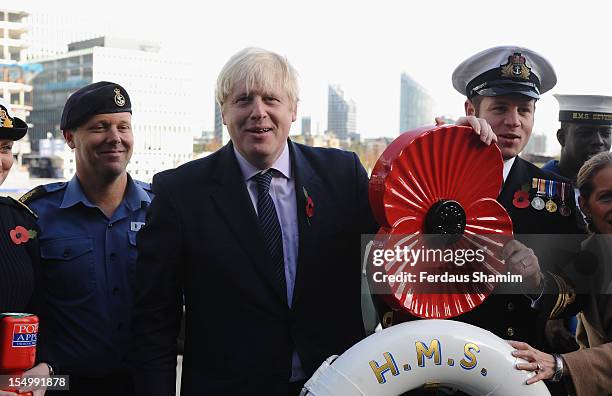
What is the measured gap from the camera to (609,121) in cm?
301

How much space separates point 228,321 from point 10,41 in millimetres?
71113

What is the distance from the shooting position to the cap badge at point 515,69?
2.15 m

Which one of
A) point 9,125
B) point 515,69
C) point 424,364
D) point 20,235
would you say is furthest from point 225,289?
point 515,69

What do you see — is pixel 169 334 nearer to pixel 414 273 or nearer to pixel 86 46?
pixel 414 273

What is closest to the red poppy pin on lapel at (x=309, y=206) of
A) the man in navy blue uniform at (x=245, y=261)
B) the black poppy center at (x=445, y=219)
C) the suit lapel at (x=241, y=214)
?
the man in navy blue uniform at (x=245, y=261)

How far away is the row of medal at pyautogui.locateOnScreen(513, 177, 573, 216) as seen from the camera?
2066 mm

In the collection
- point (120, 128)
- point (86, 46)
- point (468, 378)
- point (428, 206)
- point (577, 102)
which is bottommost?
point (468, 378)

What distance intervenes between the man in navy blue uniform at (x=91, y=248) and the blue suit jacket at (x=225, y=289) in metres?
0.38

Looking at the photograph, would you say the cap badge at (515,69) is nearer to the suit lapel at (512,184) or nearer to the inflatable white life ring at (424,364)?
the suit lapel at (512,184)

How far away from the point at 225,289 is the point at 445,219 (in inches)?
23.2

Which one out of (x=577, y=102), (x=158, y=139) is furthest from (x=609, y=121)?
(x=158, y=139)

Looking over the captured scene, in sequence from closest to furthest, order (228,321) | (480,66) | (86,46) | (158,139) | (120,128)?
(228,321) → (480,66) → (120,128) → (158,139) → (86,46)

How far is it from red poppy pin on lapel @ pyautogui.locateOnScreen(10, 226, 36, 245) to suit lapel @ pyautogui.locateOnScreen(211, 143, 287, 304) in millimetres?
622

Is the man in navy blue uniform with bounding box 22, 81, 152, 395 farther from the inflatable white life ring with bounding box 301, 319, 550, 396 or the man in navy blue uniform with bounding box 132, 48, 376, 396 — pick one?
the inflatable white life ring with bounding box 301, 319, 550, 396
